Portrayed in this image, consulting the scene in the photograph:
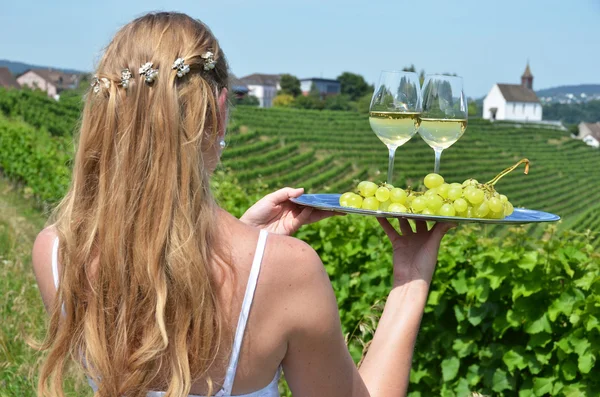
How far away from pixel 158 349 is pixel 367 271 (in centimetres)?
318

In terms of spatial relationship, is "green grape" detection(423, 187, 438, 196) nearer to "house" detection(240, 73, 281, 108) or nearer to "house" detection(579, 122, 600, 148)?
"house" detection(579, 122, 600, 148)

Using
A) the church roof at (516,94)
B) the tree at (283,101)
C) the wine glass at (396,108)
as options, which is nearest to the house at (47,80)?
the tree at (283,101)

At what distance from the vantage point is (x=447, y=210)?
176 cm

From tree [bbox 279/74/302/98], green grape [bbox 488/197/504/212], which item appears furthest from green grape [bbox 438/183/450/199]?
tree [bbox 279/74/302/98]

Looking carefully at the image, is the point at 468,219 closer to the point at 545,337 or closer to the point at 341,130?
the point at 545,337

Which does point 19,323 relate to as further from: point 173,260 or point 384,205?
point 173,260

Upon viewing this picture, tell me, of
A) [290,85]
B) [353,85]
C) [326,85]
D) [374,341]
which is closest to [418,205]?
[374,341]

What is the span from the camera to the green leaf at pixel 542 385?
11.5 ft

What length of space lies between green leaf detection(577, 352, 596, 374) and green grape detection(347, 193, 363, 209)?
6.20 feet

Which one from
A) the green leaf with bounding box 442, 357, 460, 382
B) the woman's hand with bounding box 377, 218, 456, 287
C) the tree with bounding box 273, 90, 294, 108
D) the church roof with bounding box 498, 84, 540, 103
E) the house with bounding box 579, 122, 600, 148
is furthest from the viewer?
the church roof with bounding box 498, 84, 540, 103

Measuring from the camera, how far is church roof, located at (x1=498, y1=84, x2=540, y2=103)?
346 feet

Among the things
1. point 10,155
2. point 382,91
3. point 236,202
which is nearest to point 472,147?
point 10,155

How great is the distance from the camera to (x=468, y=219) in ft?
5.39

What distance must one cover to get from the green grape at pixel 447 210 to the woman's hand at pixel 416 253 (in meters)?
0.05
